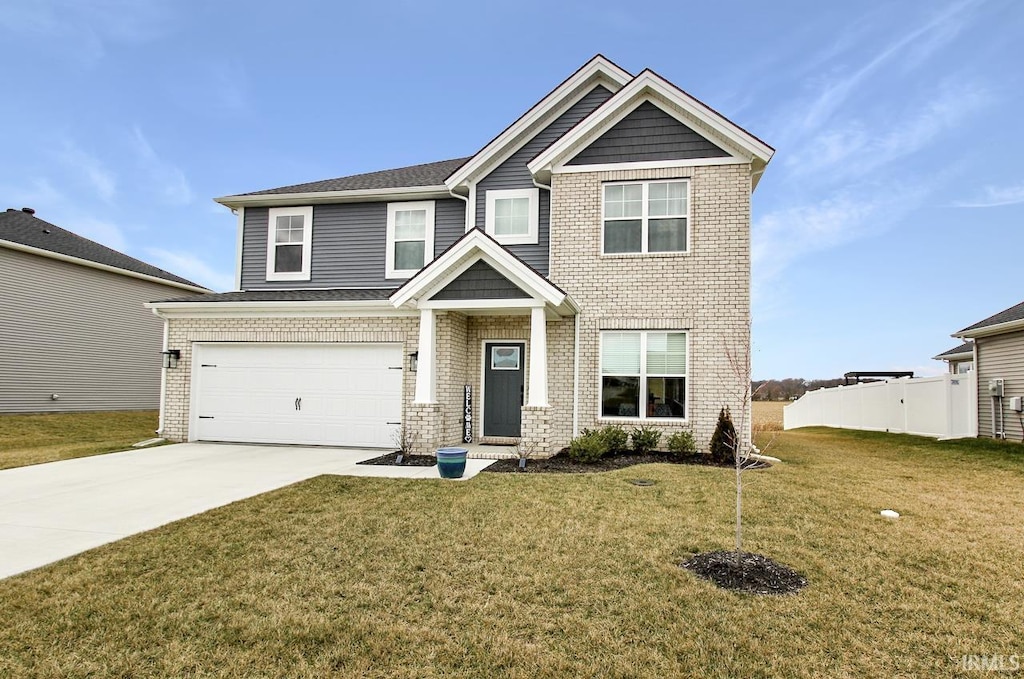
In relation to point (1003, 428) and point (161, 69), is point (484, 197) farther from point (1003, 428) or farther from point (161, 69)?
point (1003, 428)

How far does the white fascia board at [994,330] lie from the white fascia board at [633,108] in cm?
847

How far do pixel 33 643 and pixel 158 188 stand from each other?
65.5 ft

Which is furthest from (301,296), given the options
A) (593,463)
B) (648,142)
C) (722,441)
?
(722,441)

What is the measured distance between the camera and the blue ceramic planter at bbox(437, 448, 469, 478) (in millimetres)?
8859

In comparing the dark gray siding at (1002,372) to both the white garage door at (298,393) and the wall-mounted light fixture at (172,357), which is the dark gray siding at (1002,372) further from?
the wall-mounted light fixture at (172,357)

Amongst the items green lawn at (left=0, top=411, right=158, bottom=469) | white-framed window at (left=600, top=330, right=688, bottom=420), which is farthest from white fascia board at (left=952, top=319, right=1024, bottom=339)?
green lawn at (left=0, top=411, right=158, bottom=469)

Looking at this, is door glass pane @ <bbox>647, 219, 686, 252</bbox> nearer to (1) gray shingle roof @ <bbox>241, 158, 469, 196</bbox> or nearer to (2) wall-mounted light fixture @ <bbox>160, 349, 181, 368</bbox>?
(1) gray shingle roof @ <bbox>241, 158, 469, 196</bbox>

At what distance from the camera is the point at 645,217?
12117 mm

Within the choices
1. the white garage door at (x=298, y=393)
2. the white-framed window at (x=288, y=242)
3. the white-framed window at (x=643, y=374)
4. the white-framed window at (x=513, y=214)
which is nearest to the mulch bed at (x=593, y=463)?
the white-framed window at (x=643, y=374)

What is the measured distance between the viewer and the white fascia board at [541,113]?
13188 millimetres

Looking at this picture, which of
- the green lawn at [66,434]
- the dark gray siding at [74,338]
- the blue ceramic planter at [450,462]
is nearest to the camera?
the blue ceramic planter at [450,462]

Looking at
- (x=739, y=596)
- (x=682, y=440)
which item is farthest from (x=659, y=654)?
(x=682, y=440)

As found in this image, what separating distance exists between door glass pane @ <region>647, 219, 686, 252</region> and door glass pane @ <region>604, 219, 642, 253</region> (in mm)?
269

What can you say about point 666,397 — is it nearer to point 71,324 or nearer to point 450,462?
point 450,462
